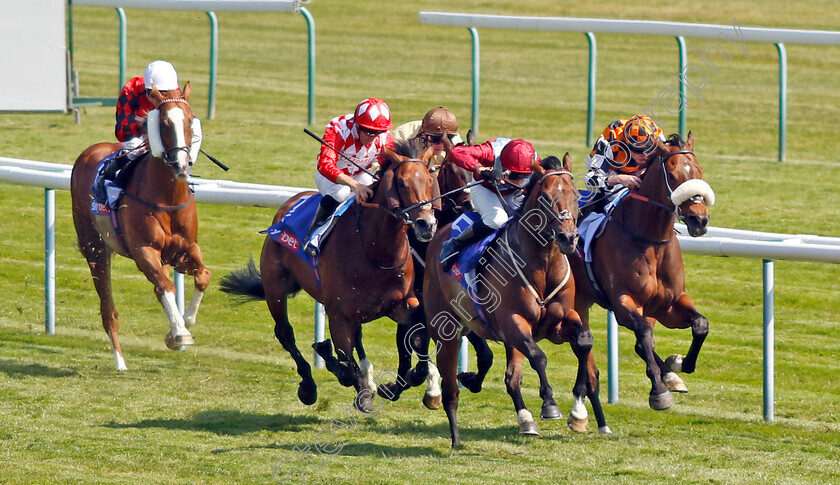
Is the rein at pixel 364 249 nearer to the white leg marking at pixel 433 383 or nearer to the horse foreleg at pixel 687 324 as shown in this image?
the white leg marking at pixel 433 383

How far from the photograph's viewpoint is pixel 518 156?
700cm

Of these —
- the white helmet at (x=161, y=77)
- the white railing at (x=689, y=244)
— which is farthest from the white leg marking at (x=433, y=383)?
the white helmet at (x=161, y=77)

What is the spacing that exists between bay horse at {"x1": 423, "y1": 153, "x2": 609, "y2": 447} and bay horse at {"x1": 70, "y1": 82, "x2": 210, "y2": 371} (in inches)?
76.0

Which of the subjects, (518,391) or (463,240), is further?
(463,240)

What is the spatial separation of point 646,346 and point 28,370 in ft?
13.1

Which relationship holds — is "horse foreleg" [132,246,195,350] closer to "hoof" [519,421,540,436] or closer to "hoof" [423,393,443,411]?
"hoof" [423,393,443,411]

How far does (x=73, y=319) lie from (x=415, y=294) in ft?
12.5

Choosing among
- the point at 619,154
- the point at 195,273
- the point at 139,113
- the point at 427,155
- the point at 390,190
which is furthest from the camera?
the point at 139,113

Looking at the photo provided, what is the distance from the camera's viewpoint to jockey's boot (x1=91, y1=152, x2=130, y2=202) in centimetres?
900

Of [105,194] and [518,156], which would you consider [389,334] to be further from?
[518,156]

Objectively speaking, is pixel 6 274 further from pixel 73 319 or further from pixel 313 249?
pixel 313 249

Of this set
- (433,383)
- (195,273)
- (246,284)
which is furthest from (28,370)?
(433,383)

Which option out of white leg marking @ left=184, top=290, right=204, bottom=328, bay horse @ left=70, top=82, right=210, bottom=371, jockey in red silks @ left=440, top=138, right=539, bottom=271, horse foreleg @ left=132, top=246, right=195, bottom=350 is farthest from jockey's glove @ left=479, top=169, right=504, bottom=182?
white leg marking @ left=184, top=290, right=204, bottom=328

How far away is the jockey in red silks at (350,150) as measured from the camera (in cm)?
761
